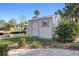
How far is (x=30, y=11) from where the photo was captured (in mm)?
7180

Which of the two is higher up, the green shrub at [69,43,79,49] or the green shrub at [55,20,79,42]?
the green shrub at [55,20,79,42]

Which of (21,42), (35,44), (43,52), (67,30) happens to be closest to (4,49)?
(21,42)

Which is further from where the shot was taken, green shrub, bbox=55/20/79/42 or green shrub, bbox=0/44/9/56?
green shrub, bbox=55/20/79/42

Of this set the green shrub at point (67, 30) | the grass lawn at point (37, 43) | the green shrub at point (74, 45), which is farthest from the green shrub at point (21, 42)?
the green shrub at point (74, 45)

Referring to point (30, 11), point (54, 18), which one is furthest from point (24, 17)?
point (54, 18)

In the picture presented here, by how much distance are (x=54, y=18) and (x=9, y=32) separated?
948mm

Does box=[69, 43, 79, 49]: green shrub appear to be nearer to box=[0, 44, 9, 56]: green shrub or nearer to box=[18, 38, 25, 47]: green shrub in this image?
box=[18, 38, 25, 47]: green shrub

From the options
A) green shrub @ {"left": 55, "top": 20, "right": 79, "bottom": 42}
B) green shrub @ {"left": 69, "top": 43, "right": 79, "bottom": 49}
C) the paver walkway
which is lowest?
the paver walkway

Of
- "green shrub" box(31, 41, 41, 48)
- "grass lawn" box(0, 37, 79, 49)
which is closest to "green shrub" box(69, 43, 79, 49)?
"grass lawn" box(0, 37, 79, 49)

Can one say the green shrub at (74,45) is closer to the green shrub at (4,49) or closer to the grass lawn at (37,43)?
the grass lawn at (37,43)

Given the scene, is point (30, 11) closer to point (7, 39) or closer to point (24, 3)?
point (24, 3)

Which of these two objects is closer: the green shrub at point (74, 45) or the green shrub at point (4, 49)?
the green shrub at point (4, 49)

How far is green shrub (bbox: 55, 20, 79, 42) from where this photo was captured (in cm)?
727

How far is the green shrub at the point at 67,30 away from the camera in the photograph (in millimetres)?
7270
